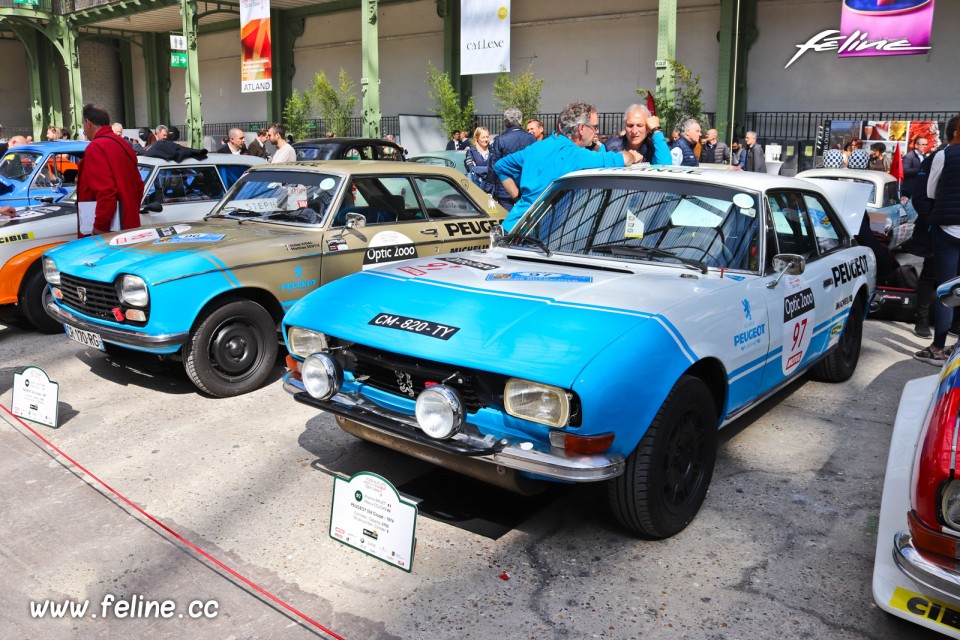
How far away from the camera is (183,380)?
606cm

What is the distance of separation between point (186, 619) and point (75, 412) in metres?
2.85

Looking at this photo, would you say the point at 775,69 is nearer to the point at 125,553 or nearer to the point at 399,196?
the point at 399,196

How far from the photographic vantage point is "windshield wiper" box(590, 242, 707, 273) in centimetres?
405

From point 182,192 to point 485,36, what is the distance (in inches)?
412

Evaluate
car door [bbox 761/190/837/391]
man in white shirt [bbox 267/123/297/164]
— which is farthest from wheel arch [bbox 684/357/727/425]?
man in white shirt [bbox 267/123/297/164]

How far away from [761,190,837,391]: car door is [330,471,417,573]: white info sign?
2.10 m

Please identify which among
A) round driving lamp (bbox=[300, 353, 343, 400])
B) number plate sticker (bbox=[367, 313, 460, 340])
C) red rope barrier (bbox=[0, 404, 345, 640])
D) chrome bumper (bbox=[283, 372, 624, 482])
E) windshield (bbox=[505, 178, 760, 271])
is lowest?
red rope barrier (bbox=[0, 404, 345, 640])

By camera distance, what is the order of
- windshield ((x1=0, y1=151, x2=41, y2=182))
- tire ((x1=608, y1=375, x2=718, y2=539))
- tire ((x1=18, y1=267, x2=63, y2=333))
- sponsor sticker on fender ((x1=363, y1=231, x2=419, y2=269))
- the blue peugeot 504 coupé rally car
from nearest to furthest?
the blue peugeot 504 coupé rally car
tire ((x1=608, y1=375, x2=718, y2=539))
sponsor sticker on fender ((x1=363, y1=231, x2=419, y2=269))
tire ((x1=18, y1=267, x2=63, y2=333))
windshield ((x1=0, y1=151, x2=41, y2=182))

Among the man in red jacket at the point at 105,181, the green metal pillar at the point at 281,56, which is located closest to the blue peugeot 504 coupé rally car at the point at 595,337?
the man in red jacket at the point at 105,181

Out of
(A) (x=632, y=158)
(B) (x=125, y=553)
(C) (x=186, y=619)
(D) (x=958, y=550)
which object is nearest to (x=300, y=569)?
(C) (x=186, y=619)

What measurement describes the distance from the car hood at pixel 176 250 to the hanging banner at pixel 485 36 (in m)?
11.7

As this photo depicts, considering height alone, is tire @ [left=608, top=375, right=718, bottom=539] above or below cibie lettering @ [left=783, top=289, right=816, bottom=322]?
below

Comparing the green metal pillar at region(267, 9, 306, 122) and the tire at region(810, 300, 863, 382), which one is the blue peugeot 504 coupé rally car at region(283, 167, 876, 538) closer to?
the tire at region(810, 300, 863, 382)

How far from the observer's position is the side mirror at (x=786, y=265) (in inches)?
162
